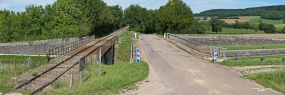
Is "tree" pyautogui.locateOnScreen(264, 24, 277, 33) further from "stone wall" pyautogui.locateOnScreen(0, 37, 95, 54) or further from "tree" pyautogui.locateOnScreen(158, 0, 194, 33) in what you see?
"stone wall" pyautogui.locateOnScreen(0, 37, 95, 54)

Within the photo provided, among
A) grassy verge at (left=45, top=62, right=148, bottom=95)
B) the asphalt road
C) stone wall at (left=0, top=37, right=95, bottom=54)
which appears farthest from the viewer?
stone wall at (left=0, top=37, right=95, bottom=54)

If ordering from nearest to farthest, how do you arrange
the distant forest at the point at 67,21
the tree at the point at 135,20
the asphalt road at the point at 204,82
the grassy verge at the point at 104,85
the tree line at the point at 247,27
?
the grassy verge at the point at 104,85 < the asphalt road at the point at 204,82 < the distant forest at the point at 67,21 < the tree at the point at 135,20 < the tree line at the point at 247,27

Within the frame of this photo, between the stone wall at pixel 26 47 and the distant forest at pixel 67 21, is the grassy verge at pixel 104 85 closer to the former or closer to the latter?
the stone wall at pixel 26 47

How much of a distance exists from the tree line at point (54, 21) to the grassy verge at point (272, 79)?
154ft

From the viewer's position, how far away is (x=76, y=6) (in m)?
65.2

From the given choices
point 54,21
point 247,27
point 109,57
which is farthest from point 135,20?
point 109,57

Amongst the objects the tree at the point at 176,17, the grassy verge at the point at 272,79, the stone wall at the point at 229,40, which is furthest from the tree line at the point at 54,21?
the grassy verge at the point at 272,79

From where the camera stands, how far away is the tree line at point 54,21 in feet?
204

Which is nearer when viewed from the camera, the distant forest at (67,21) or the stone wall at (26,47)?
the stone wall at (26,47)

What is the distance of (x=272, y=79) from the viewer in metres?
14.6

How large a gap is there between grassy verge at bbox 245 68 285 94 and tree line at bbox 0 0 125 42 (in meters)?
47.0

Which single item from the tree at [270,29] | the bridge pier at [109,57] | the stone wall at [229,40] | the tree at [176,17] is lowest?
the bridge pier at [109,57]

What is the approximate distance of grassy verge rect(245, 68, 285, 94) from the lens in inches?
519

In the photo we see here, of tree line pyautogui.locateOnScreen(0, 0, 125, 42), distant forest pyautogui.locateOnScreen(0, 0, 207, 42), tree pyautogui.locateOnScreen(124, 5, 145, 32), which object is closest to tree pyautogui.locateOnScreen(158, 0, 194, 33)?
distant forest pyautogui.locateOnScreen(0, 0, 207, 42)
